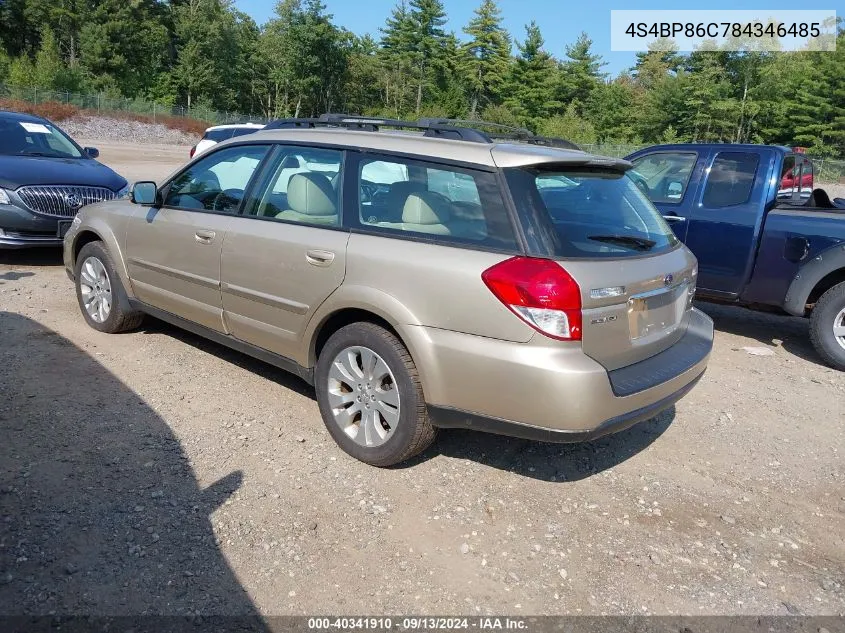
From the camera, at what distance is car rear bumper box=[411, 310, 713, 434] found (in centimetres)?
304

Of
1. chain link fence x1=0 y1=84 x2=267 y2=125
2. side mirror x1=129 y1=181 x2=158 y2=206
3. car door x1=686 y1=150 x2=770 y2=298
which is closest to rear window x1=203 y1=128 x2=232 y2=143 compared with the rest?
side mirror x1=129 y1=181 x2=158 y2=206

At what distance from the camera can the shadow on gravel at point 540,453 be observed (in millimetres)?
3879

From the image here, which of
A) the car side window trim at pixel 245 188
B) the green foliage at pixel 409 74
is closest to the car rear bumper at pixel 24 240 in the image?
the car side window trim at pixel 245 188

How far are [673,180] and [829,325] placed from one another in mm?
2122

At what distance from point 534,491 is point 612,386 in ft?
2.72

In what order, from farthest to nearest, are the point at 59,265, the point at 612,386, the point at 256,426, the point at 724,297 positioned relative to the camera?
the point at 59,265, the point at 724,297, the point at 256,426, the point at 612,386

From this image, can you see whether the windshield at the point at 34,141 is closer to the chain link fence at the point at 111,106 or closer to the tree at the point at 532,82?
the chain link fence at the point at 111,106

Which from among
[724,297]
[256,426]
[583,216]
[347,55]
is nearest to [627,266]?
[583,216]

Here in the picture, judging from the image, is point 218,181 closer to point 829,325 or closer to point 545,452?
point 545,452

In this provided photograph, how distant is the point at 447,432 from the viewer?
425cm

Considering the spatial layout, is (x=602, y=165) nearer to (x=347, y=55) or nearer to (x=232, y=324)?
(x=232, y=324)

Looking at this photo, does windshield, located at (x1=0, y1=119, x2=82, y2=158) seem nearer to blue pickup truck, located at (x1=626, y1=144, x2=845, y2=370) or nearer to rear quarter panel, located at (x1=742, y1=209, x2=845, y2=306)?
blue pickup truck, located at (x1=626, y1=144, x2=845, y2=370)

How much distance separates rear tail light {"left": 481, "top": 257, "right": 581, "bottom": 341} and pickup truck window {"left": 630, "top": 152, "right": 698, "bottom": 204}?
4.32 metres

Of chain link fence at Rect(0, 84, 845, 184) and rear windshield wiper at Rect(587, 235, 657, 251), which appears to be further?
chain link fence at Rect(0, 84, 845, 184)
